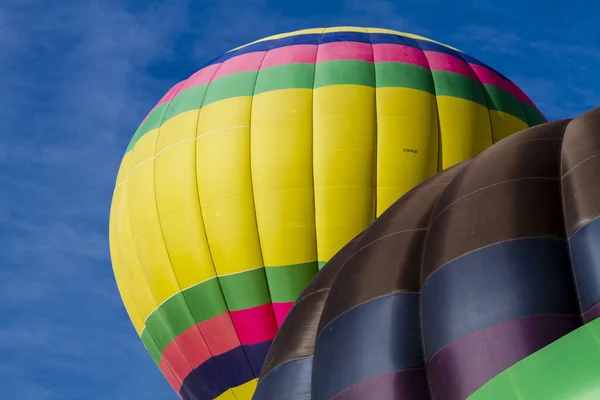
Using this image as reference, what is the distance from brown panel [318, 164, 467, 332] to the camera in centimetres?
770

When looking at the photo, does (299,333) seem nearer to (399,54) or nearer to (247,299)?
(247,299)

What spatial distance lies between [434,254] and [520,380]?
199 cm

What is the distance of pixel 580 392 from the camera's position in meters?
5.36

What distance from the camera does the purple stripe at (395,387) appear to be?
7026mm

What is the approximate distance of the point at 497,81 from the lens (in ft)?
55.6

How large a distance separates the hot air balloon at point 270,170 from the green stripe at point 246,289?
14 mm

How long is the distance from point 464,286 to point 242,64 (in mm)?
9734

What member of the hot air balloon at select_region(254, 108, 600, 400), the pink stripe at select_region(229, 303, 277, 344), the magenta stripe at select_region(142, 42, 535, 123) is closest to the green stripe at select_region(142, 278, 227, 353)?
the pink stripe at select_region(229, 303, 277, 344)

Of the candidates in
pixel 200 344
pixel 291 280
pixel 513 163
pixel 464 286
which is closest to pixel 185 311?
pixel 200 344

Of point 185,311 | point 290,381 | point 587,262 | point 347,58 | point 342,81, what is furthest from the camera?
point 347,58

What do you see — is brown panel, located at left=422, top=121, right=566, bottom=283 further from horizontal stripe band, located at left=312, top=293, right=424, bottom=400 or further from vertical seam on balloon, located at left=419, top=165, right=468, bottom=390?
horizontal stripe band, located at left=312, top=293, right=424, bottom=400

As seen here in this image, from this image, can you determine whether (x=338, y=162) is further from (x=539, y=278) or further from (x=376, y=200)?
(x=539, y=278)

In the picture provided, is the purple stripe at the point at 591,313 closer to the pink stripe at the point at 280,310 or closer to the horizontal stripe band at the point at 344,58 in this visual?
the pink stripe at the point at 280,310

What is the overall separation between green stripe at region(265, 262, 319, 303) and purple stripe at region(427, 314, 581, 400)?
25.9 feet
